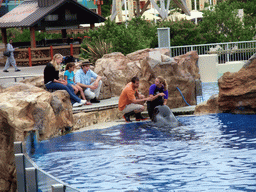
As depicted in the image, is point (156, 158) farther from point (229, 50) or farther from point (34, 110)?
point (229, 50)

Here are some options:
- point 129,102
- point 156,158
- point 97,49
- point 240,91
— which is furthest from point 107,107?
point 97,49

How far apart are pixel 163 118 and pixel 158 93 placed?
0.72 m

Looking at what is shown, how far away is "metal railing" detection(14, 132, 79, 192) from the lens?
4375mm

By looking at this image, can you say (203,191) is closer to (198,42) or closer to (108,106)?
(108,106)

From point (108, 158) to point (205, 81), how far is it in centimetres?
1369

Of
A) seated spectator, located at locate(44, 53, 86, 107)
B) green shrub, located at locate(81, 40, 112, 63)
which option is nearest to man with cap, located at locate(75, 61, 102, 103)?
seated spectator, located at locate(44, 53, 86, 107)

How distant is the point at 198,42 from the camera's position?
27.9 meters

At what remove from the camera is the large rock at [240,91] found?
13.8 meters

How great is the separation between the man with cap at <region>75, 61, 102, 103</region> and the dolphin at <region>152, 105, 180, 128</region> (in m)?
2.05

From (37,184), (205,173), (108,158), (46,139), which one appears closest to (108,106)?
(46,139)

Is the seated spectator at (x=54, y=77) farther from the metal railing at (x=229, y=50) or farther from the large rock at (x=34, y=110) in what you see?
the metal railing at (x=229, y=50)

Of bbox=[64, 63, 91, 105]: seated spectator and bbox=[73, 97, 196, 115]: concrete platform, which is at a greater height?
bbox=[64, 63, 91, 105]: seated spectator

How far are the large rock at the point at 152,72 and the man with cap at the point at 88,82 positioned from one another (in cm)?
181

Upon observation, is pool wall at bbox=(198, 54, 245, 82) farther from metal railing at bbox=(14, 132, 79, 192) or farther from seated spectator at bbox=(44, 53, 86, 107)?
metal railing at bbox=(14, 132, 79, 192)
